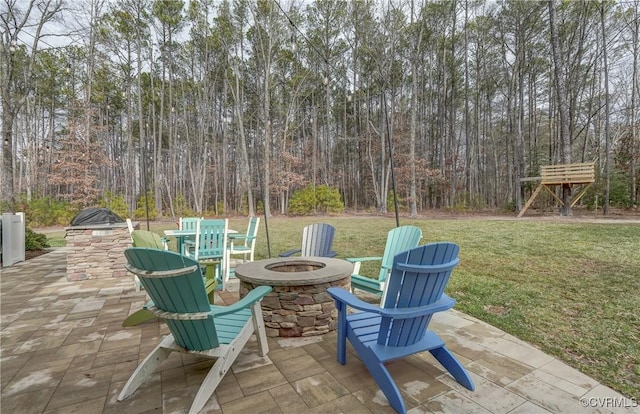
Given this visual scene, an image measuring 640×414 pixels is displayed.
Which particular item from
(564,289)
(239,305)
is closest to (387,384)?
(239,305)

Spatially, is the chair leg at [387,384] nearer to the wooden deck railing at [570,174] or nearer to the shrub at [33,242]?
the shrub at [33,242]

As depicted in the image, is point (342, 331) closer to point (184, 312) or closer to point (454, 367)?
point (454, 367)

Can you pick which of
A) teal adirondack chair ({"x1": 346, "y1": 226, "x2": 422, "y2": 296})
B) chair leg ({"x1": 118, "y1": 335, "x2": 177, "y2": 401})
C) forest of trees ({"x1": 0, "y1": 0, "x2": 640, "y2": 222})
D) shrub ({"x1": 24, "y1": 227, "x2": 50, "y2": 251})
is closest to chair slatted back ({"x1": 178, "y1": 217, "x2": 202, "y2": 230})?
teal adirondack chair ({"x1": 346, "y1": 226, "x2": 422, "y2": 296})

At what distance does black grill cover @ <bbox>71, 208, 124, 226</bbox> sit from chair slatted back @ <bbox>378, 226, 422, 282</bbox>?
173 inches

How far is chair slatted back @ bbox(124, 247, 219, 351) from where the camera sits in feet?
4.59

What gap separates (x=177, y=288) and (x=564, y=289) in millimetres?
4066

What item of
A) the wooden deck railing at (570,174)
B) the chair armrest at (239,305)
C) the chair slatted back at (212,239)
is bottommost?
the chair armrest at (239,305)

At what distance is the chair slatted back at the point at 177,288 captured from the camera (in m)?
1.40

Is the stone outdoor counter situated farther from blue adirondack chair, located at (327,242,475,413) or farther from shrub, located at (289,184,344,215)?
shrub, located at (289,184,344,215)

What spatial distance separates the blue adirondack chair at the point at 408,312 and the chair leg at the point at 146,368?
1.05m

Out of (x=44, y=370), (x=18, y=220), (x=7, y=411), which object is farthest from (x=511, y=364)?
(x=18, y=220)

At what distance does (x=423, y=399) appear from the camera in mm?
1550

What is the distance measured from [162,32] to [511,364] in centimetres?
1786

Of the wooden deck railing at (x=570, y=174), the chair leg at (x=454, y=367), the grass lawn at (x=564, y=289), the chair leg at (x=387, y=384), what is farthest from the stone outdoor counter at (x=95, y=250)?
the wooden deck railing at (x=570, y=174)
